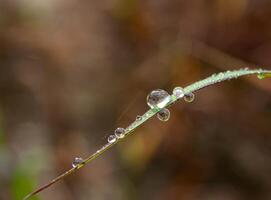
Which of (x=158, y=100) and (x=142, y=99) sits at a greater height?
(x=142, y=99)

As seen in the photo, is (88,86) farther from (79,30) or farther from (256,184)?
(256,184)

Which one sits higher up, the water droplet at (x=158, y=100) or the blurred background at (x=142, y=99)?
the blurred background at (x=142, y=99)

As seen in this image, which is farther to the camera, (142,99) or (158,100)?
(142,99)

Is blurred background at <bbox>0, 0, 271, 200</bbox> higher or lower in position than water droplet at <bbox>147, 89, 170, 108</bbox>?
higher

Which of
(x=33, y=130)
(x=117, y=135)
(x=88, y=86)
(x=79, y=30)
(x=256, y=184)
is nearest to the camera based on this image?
(x=117, y=135)

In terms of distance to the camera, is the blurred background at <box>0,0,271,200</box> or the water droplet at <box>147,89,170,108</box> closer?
the water droplet at <box>147,89,170,108</box>

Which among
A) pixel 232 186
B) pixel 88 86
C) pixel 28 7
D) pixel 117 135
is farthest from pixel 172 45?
pixel 117 135

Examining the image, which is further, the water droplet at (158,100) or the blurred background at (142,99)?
the blurred background at (142,99)

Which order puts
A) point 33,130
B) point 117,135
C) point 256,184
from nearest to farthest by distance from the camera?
point 117,135, point 256,184, point 33,130
